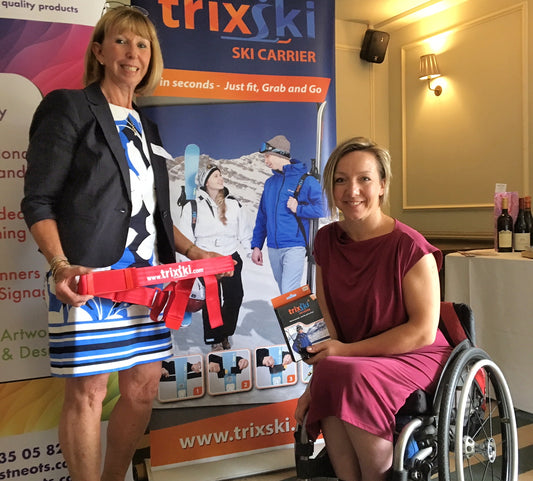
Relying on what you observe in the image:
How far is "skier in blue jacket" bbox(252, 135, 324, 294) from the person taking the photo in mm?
2225

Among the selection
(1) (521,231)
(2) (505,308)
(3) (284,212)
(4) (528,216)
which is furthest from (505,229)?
(3) (284,212)

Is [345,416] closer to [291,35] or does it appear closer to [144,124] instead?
[144,124]

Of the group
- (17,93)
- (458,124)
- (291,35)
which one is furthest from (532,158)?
(17,93)

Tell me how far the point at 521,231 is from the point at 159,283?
259 centimetres

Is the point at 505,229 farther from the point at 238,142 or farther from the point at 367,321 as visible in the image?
the point at 367,321

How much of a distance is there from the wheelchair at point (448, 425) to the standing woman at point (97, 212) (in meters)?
0.60

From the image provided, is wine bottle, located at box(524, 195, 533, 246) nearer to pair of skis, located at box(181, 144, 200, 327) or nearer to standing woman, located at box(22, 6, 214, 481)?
pair of skis, located at box(181, 144, 200, 327)

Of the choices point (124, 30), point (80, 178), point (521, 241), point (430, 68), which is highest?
point (430, 68)

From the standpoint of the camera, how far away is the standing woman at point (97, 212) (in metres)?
1.50

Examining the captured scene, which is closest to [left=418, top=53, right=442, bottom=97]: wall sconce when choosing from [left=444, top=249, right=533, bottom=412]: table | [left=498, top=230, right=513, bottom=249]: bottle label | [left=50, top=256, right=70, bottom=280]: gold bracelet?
[left=498, top=230, right=513, bottom=249]: bottle label

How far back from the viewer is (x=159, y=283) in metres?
1.49

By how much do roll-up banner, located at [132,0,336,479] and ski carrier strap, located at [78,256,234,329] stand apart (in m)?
0.48

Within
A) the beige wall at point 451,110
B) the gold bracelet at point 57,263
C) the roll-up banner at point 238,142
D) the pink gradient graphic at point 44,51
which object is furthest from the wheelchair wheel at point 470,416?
the beige wall at point 451,110

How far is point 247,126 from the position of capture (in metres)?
2.19
